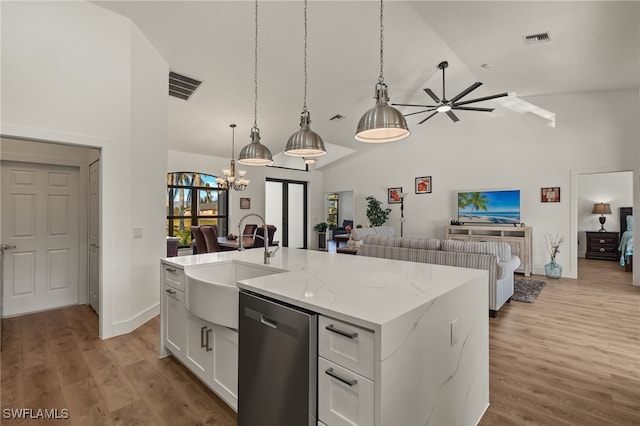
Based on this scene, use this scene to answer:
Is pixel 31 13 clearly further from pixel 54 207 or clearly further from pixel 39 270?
pixel 39 270

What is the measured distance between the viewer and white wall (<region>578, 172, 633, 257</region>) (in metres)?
7.43

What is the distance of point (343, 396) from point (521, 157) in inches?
267

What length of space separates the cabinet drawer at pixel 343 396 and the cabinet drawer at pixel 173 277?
1488mm

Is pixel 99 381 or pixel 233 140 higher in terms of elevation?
A: pixel 233 140

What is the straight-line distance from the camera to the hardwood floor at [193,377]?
75.6 inches

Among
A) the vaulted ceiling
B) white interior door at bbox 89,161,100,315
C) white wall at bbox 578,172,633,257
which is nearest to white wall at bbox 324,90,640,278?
the vaulted ceiling

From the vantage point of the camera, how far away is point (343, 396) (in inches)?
46.1

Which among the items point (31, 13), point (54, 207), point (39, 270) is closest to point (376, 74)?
point (31, 13)

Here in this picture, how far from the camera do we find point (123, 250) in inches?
128

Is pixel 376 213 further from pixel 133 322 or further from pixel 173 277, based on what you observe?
pixel 173 277

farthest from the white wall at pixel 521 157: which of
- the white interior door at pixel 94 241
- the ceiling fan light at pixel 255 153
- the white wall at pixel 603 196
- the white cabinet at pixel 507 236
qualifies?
the white interior door at pixel 94 241

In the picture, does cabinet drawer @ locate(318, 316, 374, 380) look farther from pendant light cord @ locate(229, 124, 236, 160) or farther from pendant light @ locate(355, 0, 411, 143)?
pendant light cord @ locate(229, 124, 236, 160)

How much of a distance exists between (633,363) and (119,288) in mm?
4719

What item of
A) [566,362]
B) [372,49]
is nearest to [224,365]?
[566,362]
